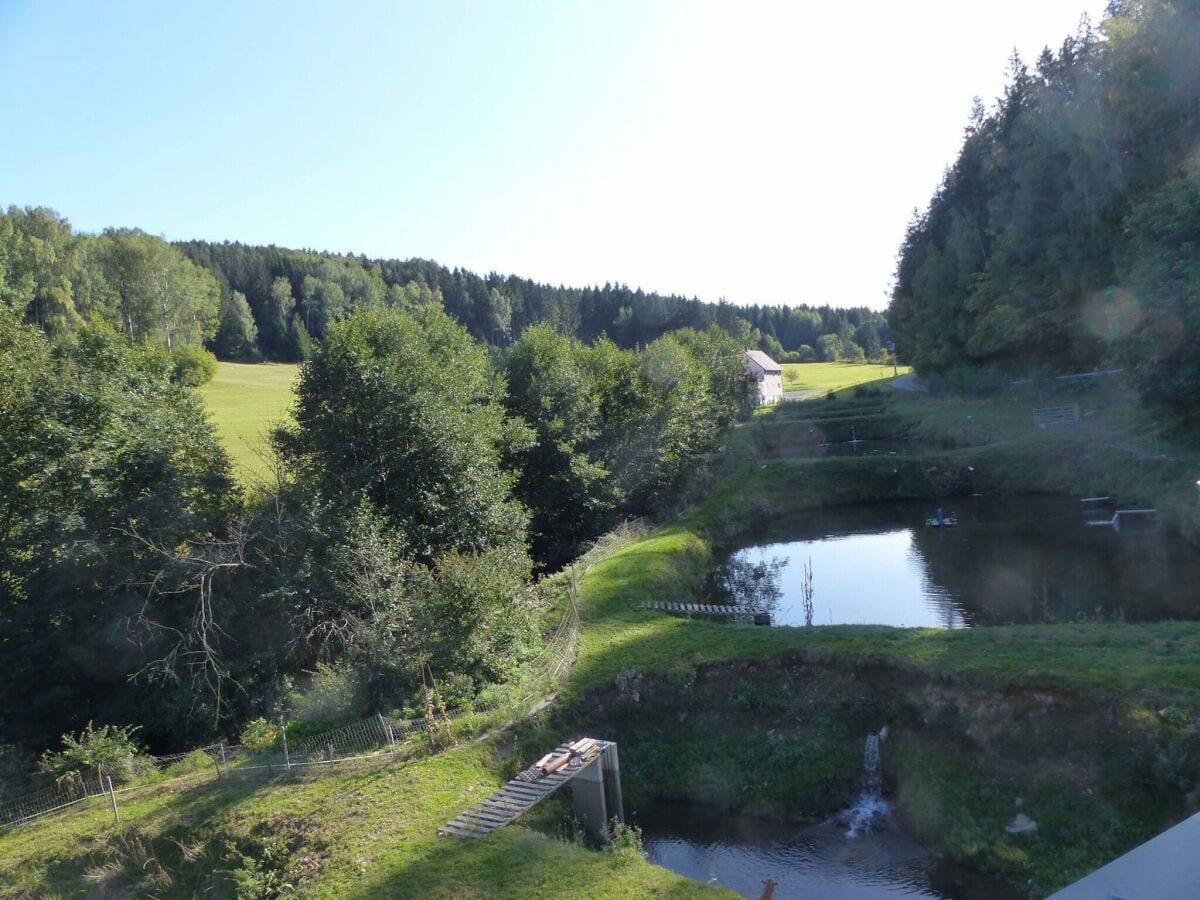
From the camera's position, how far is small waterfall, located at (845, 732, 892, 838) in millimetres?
15062

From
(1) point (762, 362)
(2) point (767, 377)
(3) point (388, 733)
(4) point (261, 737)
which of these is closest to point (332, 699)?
(4) point (261, 737)

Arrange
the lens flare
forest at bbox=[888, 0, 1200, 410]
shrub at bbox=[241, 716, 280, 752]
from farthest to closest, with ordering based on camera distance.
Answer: the lens flare < forest at bbox=[888, 0, 1200, 410] < shrub at bbox=[241, 716, 280, 752]

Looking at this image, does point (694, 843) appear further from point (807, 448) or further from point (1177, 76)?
point (807, 448)

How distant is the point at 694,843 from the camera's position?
15477 mm

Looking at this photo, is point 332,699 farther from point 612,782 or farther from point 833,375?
point 833,375

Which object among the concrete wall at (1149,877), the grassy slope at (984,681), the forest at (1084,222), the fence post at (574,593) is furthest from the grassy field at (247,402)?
the forest at (1084,222)

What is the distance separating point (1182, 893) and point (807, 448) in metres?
58.4

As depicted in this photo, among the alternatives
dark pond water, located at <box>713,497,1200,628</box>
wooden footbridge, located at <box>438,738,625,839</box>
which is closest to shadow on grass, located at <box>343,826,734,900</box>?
wooden footbridge, located at <box>438,738,625,839</box>

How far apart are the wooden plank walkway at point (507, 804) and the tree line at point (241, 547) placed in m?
4.76

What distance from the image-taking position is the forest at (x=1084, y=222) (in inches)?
1276

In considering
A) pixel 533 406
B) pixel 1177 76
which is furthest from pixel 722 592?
pixel 1177 76

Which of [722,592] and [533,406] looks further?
[533,406]

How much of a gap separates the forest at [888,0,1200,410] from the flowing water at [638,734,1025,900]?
1023 inches

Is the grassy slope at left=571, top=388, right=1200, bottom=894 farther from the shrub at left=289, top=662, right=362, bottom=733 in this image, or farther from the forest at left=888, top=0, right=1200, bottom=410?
the forest at left=888, top=0, right=1200, bottom=410
